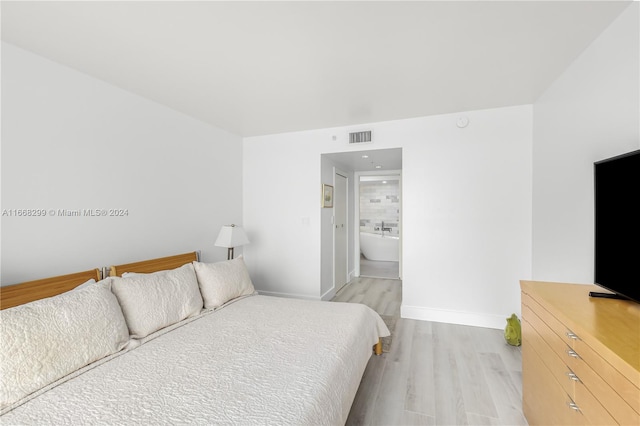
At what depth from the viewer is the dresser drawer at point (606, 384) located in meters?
0.80

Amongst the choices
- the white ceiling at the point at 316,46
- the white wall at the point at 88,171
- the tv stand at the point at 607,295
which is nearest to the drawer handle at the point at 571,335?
the tv stand at the point at 607,295

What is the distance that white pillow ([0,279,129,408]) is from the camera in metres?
1.21

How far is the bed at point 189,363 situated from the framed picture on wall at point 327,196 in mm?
1903

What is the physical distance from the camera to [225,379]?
4.34 ft

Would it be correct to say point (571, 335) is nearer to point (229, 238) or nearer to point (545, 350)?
point (545, 350)

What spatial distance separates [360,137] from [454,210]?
58.4 inches

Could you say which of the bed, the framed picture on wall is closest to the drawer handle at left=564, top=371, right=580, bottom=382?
the bed

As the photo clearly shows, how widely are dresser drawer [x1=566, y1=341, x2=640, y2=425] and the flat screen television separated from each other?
41 cm

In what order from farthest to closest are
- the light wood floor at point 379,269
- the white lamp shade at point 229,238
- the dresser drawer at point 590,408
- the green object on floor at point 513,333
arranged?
the light wood floor at point 379,269 → the white lamp shade at point 229,238 → the green object on floor at point 513,333 → the dresser drawer at point 590,408

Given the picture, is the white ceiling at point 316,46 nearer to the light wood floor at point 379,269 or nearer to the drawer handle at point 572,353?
the drawer handle at point 572,353

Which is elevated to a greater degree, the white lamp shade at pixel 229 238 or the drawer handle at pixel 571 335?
the white lamp shade at pixel 229 238

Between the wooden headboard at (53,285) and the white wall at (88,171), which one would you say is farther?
the white wall at (88,171)

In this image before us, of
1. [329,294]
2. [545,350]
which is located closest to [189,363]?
[545,350]

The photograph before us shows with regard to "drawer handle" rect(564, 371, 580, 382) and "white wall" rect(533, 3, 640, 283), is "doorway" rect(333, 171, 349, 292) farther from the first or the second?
"drawer handle" rect(564, 371, 580, 382)
